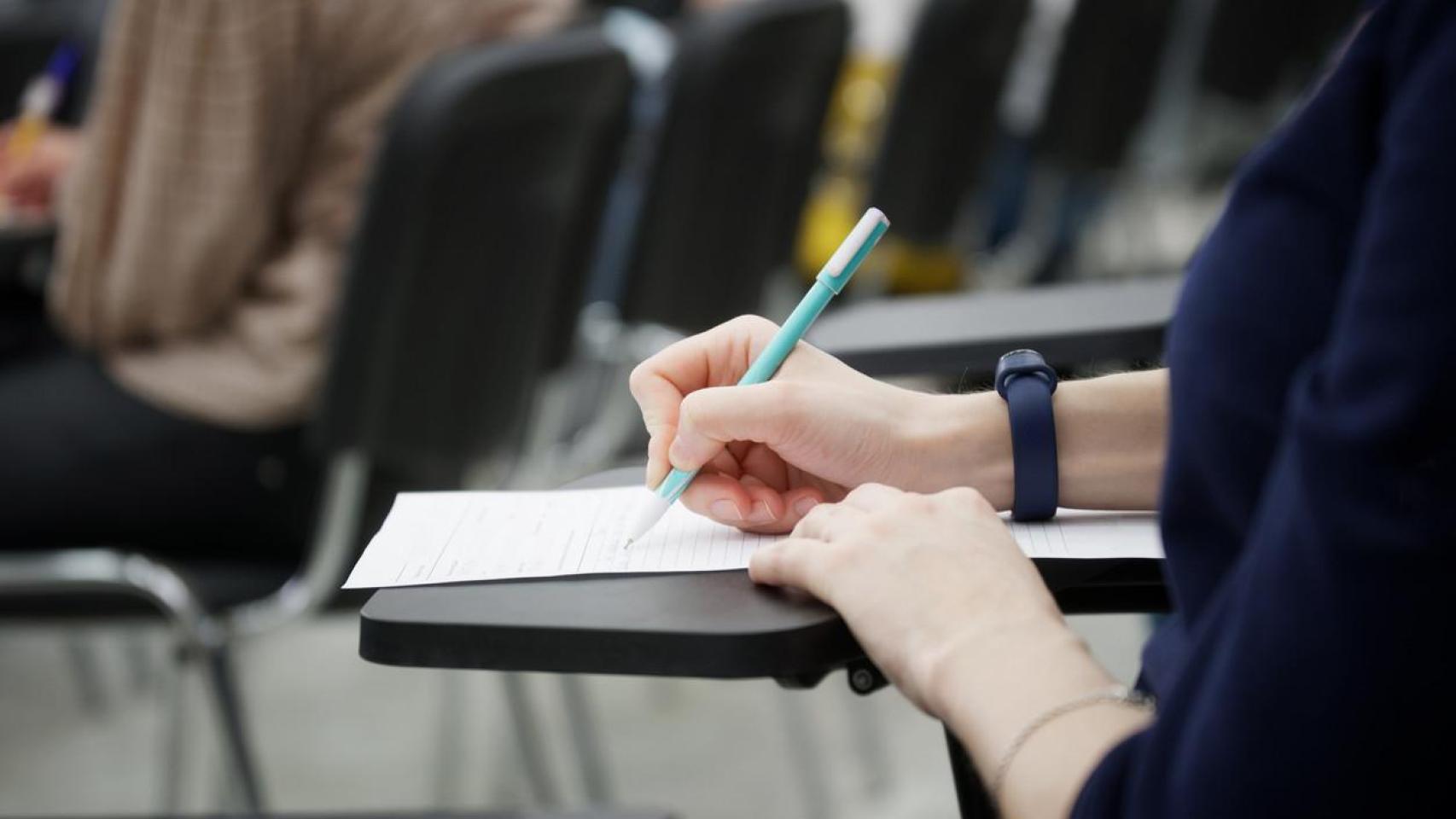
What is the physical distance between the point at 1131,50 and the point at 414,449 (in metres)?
1.79

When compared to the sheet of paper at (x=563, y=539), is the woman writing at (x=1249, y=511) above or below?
above

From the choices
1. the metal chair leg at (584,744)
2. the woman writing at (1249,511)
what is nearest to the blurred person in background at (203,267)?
the metal chair leg at (584,744)

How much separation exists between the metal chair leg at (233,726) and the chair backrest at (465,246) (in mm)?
216

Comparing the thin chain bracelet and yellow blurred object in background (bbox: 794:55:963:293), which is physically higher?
the thin chain bracelet

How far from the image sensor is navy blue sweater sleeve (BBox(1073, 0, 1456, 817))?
426 mm

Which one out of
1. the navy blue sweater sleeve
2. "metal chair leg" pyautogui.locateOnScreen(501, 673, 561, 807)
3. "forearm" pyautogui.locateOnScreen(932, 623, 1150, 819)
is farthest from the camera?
"metal chair leg" pyautogui.locateOnScreen(501, 673, 561, 807)

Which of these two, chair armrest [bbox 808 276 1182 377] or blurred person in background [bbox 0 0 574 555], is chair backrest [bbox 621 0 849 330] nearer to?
blurred person in background [bbox 0 0 574 555]

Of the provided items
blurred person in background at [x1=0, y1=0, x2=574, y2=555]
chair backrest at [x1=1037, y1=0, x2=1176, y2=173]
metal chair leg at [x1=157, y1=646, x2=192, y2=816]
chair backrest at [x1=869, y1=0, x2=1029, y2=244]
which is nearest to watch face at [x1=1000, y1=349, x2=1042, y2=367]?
blurred person in background at [x1=0, y1=0, x2=574, y2=555]

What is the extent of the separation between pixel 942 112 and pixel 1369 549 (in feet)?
6.27

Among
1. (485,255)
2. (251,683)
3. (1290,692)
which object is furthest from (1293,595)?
(251,683)

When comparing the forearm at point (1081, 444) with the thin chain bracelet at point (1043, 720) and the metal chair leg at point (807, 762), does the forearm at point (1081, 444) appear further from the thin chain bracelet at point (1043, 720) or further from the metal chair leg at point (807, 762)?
the metal chair leg at point (807, 762)

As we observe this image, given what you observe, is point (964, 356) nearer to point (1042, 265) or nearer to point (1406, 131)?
point (1406, 131)

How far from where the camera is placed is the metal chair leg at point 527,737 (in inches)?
62.6

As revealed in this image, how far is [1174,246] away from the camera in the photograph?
14.7ft
